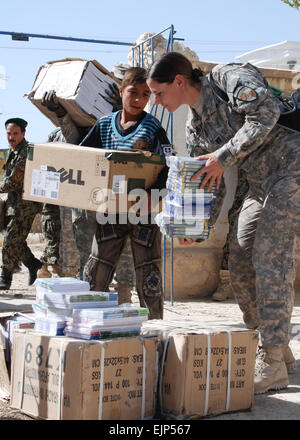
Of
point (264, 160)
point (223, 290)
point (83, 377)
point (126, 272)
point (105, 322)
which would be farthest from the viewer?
point (223, 290)

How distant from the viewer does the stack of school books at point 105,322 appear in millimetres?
2957

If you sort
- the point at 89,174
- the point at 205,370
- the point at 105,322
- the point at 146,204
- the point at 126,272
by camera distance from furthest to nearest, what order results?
1. the point at 126,272
2. the point at 146,204
3. the point at 89,174
4. the point at 205,370
5. the point at 105,322

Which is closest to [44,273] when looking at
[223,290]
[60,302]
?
[223,290]

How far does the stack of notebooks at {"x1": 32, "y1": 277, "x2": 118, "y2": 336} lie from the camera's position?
3090 mm

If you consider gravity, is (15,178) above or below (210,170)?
above

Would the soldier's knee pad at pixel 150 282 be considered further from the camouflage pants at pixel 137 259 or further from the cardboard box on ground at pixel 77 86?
Answer: the cardboard box on ground at pixel 77 86

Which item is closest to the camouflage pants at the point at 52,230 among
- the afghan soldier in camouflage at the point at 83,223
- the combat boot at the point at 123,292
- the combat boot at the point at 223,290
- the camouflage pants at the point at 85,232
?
the combat boot at the point at 223,290

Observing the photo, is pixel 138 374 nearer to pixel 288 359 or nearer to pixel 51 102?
pixel 288 359

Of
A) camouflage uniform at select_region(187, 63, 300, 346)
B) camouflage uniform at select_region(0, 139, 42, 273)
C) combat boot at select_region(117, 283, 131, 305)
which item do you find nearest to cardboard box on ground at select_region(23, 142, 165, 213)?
camouflage uniform at select_region(187, 63, 300, 346)

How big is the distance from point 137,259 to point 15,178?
3.71 m

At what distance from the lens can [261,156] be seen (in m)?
3.79

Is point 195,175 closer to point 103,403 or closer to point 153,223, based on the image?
point 153,223

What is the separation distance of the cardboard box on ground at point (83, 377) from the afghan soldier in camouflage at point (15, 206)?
4750 millimetres

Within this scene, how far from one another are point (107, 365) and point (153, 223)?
1.64 meters
